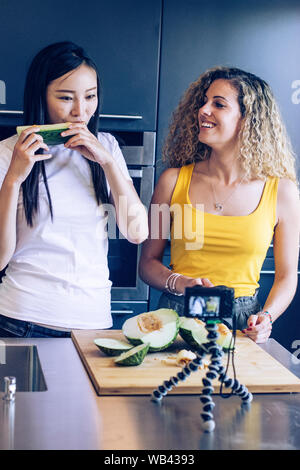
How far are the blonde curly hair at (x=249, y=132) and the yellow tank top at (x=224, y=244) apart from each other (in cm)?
14

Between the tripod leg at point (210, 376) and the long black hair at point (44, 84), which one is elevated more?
the long black hair at point (44, 84)

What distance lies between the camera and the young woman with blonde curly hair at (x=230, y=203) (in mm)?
1962

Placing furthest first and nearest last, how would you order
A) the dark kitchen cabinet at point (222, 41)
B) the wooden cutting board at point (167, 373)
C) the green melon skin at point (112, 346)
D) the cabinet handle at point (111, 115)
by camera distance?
the dark kitchen cabinet at point (222, 41)
the cabinet handle at point (111, 115)
the green melon skin at point (112, 346)
the wooden cutting board at point (167, 373)

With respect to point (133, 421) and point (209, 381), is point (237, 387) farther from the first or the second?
point (133, 421)

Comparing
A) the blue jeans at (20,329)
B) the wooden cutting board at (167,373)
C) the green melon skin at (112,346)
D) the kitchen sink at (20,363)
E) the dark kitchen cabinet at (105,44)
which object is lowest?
the kitchen sink at (20,363)

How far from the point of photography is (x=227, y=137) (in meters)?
2.07

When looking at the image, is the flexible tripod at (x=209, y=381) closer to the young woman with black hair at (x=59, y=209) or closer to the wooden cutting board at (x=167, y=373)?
the wooden cutting board at (x=167, y=373)

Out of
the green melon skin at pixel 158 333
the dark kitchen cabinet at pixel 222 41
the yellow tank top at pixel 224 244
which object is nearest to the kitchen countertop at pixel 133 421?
the green melon skin at pixel 158 333

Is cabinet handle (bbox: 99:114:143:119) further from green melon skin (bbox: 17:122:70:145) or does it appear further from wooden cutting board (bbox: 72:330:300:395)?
wooden cutting board (bbox: 72:330:300:395)

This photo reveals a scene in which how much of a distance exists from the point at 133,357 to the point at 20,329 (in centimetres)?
41

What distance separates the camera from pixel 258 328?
1.71 metres

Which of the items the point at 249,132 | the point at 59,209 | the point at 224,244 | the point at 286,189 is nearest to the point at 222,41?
the point at 249,132

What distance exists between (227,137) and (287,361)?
80 cm

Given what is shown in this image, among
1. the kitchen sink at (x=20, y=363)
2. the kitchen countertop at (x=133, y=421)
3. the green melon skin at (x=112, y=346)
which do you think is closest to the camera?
the kitchen countertop at (x=133, y=421)
